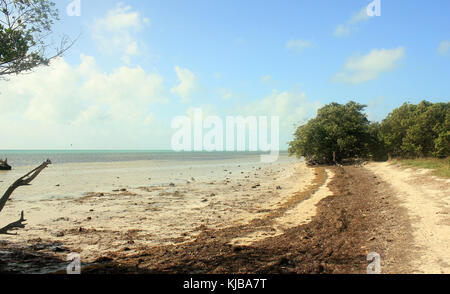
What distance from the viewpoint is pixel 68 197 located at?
18672mm

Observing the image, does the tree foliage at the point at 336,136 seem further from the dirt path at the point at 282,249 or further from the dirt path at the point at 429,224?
the dirt path at the point at 282,249

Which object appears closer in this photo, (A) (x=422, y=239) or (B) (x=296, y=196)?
(A) (x=422, y=239)

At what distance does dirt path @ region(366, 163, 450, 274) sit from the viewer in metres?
6.11

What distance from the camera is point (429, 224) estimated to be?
9016mm

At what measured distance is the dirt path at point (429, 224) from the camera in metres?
6.11

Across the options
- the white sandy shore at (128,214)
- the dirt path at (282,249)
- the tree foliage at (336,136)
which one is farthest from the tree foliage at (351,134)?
the dirt path at (282,249)

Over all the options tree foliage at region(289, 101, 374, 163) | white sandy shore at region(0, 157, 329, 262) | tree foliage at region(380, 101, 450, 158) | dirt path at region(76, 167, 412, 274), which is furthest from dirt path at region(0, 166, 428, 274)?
tree foliage at region(289, 101, 374, 163)

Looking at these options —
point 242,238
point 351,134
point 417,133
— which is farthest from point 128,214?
point 351,134

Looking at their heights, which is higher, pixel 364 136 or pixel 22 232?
pixel 364 136

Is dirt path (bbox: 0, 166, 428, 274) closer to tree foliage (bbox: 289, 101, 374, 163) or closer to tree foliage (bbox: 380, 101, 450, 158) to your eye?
tree foliage (bbox: 380, 101, 450, 158)

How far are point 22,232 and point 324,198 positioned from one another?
14.9 metres
